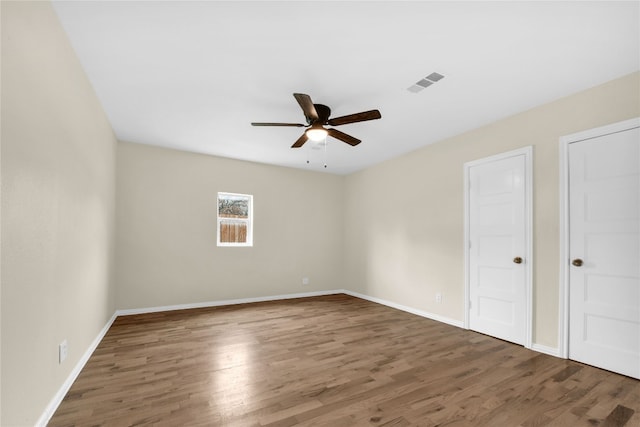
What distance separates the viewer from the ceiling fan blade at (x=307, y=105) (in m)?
2.41

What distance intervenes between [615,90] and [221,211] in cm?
540

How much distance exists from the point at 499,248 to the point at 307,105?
2851 mm

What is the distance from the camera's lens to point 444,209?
4344 millimetres

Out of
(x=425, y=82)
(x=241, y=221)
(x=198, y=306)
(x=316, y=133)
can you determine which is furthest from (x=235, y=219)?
(x=425, y=82)

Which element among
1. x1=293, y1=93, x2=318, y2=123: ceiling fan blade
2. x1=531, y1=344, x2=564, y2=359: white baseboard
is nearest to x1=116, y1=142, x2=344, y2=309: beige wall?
x1=293, y1=93, x2=318, y2=123: ceiling fan blade

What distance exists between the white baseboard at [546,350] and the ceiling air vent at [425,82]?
116 inches

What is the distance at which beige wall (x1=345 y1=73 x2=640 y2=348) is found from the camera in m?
3.05

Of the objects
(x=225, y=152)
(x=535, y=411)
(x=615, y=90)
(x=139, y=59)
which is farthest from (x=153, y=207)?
(x=615, y=90)

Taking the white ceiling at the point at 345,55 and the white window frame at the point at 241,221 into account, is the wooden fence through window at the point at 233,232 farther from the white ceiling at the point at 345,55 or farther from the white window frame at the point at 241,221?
the white ceiling at the point at 345,55

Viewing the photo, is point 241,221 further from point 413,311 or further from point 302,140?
point 413,311

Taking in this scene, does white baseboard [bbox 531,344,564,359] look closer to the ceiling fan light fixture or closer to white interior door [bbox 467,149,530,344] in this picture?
white interior door [bbox 467,149,530,344]

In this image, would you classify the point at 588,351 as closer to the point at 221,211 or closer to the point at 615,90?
the point at 615,90

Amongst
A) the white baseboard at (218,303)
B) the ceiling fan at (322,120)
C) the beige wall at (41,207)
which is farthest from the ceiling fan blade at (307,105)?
the white baseboard at (218,303)

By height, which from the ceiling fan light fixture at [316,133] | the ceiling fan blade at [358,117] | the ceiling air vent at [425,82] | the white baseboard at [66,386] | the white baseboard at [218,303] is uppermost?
the ceiling air vent at [425,82]
